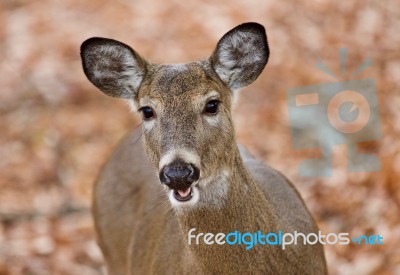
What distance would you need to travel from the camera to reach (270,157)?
28.2 ft

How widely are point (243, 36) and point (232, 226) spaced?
3.56 ft

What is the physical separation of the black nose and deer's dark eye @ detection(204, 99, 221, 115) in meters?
0.44

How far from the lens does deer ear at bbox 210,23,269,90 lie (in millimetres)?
4523

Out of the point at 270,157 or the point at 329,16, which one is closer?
the point at 270,157

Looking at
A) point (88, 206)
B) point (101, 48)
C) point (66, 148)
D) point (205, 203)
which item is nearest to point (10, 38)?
point (66, 148)

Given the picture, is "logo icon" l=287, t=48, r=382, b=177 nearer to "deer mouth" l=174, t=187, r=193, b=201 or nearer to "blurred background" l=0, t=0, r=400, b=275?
"blurred background" l=0, t=0, r=400, b=275

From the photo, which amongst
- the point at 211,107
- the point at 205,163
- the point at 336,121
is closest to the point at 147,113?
the point at 211,107

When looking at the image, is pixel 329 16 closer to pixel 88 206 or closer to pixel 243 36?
pixel 88 206

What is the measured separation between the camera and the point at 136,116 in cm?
821

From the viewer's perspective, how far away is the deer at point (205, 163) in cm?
406

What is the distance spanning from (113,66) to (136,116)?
11.2 ft

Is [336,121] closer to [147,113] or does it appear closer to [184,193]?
[147,113]

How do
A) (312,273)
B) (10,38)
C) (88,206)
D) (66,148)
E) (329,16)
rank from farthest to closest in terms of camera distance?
(10,38), (329,16), (66,148), (88,206), (312,273)

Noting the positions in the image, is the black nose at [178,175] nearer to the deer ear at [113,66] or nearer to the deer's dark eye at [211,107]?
the deer's dark eye at [211,107]
